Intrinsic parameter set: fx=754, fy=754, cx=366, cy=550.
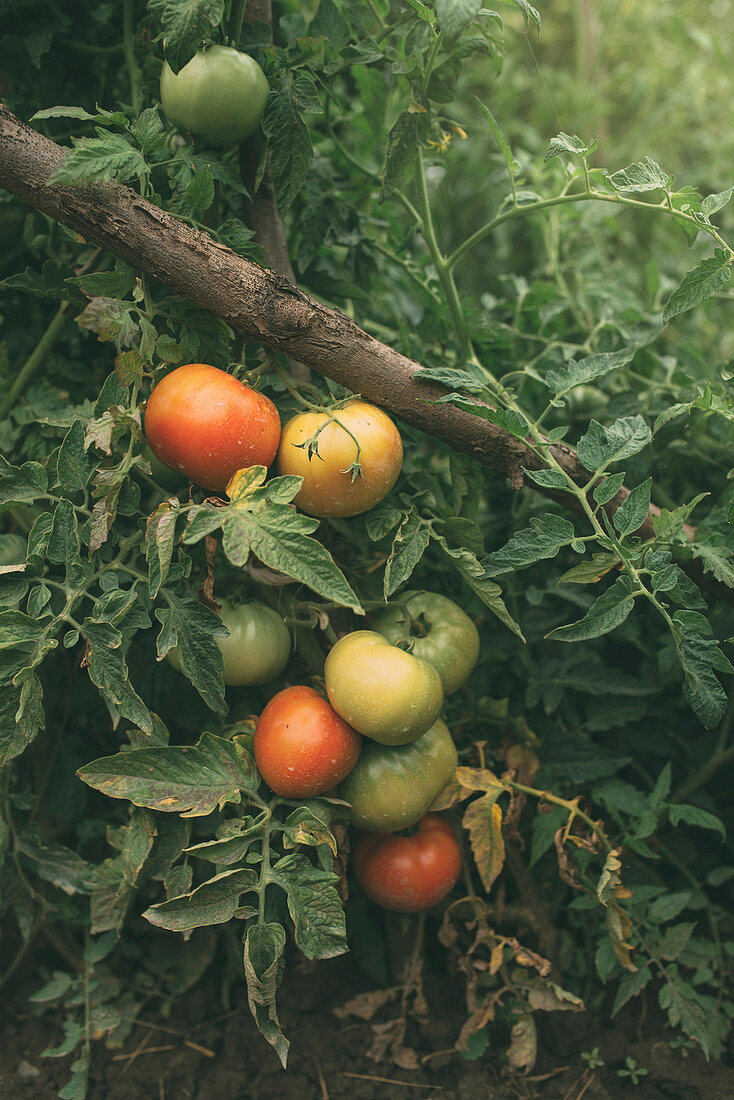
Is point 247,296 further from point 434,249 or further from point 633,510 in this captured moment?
point 633,510

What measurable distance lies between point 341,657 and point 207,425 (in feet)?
1.05

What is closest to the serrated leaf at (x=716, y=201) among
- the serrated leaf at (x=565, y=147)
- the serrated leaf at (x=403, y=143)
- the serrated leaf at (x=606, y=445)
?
the serrated leaf at (x=565, y=147)

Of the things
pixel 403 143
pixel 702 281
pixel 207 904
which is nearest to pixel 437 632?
pixel 207 904

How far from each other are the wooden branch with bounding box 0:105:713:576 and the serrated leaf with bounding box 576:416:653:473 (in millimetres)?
69

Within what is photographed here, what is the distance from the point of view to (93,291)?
903mm

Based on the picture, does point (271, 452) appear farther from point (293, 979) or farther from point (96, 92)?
point (293, 979)

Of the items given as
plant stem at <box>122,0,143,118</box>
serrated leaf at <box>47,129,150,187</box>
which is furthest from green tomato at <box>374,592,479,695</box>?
plant stem at <box>122,0,143,118</box>

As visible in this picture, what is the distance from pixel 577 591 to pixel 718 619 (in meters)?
0.22

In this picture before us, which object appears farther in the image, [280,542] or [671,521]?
[671,521]

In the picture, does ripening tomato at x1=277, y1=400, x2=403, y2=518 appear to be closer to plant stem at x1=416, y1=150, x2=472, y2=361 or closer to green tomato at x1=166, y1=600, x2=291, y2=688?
green tomato at x1=166, y1=600, x2=291, y2=688

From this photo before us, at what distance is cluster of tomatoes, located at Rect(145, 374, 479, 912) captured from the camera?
34.4 inches

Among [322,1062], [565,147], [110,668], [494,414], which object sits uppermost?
[565,147]

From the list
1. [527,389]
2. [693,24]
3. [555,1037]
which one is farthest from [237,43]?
[693,24]

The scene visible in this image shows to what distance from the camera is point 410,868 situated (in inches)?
40.5
